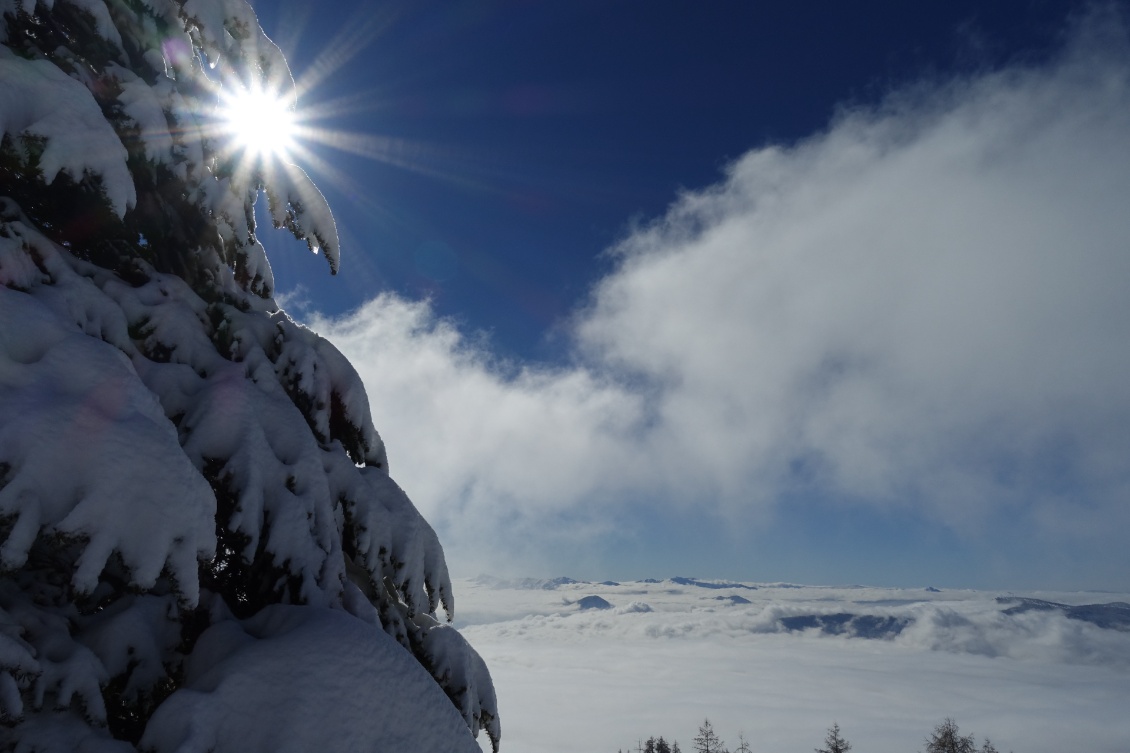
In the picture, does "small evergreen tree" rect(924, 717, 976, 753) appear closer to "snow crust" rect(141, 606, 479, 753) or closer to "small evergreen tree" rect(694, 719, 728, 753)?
"small evergreen tree" rect(694, 719, 728, 753)

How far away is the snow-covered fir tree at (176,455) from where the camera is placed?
2652 mm

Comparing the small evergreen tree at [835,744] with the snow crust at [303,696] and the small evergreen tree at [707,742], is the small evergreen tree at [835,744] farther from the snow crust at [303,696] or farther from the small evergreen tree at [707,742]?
the snow crust at [303,696]

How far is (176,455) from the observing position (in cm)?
282

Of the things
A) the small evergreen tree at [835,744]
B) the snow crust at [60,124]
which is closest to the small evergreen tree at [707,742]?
the small evergreen tree at [835,744]

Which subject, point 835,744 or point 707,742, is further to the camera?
point 707,742

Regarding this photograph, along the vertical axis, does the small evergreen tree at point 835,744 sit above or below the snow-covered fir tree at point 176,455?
below

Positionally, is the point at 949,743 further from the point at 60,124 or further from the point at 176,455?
the point at 60,124

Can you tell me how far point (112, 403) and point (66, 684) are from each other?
4.86 ft

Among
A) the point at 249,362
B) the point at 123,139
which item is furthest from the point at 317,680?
the point at 123,139

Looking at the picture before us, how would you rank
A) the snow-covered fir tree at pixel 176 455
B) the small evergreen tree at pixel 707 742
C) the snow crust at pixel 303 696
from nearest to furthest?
the snow-covered fir tree at pixel 176 455
the snow crust at pixel 303 696
the small evergreen tree at pixel 707 742

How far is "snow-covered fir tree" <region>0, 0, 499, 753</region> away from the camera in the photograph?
2.65 m

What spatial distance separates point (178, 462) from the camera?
279cm

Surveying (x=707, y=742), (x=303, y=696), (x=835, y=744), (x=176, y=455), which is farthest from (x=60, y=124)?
(x=707, y=742)

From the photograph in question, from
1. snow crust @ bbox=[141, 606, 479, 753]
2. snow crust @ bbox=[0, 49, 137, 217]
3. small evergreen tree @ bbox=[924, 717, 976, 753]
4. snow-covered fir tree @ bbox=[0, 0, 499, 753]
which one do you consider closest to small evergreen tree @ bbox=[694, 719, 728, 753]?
small evergreen tree @ bbox=[924, 717, 976, 753]
